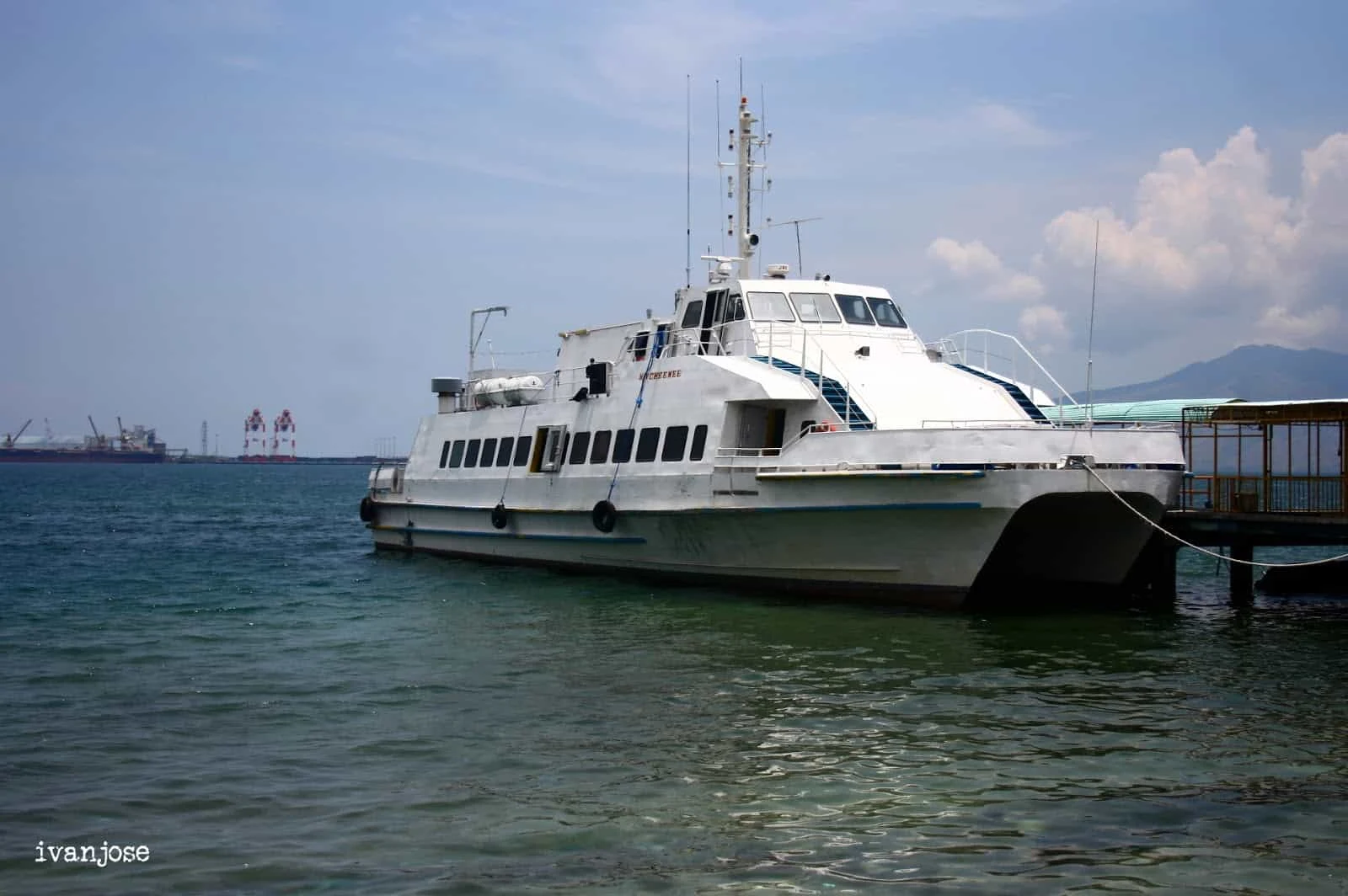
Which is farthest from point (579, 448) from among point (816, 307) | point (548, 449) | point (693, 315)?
point (816, 307)

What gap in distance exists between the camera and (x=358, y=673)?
14.8m

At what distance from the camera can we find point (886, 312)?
23.0m

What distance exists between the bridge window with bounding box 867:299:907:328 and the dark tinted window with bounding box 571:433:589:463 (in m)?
5.76

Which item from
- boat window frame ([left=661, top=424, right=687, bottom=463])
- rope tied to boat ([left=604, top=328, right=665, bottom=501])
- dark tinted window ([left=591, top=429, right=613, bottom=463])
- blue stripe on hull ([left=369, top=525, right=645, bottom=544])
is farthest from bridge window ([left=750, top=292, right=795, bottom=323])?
blue stripe on hull ([left=369, top=525, right=645, bottom=544])

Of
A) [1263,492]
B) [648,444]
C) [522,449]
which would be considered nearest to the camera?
[1263,492]

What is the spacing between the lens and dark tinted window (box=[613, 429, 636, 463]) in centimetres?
2228

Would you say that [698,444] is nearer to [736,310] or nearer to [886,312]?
[736,310]

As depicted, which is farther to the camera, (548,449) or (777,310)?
(548,449)

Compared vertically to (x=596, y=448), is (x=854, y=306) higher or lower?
higher


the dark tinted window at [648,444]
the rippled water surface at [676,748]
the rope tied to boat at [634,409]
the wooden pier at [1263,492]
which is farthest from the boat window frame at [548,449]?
the wooden pier at [1263,492]

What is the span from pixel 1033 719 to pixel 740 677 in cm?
336

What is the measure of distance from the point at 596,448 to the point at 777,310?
4.18m

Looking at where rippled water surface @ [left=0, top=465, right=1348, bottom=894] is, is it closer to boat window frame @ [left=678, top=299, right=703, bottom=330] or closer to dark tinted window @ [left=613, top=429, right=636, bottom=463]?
dark tinted window @ [left=613, top=429, right=636, bottom=463]

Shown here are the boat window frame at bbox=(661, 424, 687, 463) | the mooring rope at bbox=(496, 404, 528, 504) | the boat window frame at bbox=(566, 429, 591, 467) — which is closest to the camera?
the boat window frame at bbox=(661, 424, 687, 463)
